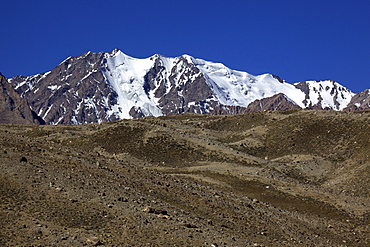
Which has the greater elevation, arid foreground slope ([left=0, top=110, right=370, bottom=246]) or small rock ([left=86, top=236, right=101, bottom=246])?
arid foreground slope ([left=0, top=110, right=370, bottom=246])

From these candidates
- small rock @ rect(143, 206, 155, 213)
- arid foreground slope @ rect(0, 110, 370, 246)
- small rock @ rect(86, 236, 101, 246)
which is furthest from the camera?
small rock @ rect(143, 206, 155, 213)

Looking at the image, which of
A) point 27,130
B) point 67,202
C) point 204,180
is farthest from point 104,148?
point 67,202

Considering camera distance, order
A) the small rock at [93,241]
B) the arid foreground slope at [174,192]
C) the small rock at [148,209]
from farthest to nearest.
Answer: the small rock at [148,209] < the arid foreground slope at [174,192] < the small rock at [93,241]

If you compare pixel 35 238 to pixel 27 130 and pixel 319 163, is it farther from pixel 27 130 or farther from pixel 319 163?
pixel 27 130

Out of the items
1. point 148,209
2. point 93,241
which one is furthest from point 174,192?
point 93,241

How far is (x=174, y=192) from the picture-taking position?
28812 mm

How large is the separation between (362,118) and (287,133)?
30.9ft

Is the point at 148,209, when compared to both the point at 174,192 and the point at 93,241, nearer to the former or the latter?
the point at 93,241

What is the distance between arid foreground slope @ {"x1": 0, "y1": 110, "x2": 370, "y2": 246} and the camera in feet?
68.7

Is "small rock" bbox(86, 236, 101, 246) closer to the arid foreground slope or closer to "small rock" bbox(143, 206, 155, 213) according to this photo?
the arid foreground slope

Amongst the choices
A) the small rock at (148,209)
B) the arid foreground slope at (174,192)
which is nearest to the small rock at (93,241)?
the arid foreground slope at (174,192)

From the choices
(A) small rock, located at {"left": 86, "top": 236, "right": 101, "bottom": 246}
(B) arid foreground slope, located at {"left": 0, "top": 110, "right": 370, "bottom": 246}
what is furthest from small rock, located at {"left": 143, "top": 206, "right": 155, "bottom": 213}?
(A) small rock, located at {"left": 86, "top": 236, "right": 101, "bottom": 246}

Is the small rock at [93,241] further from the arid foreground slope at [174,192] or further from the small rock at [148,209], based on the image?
the small rock at [148,209]

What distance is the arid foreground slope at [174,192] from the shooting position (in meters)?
21.0
